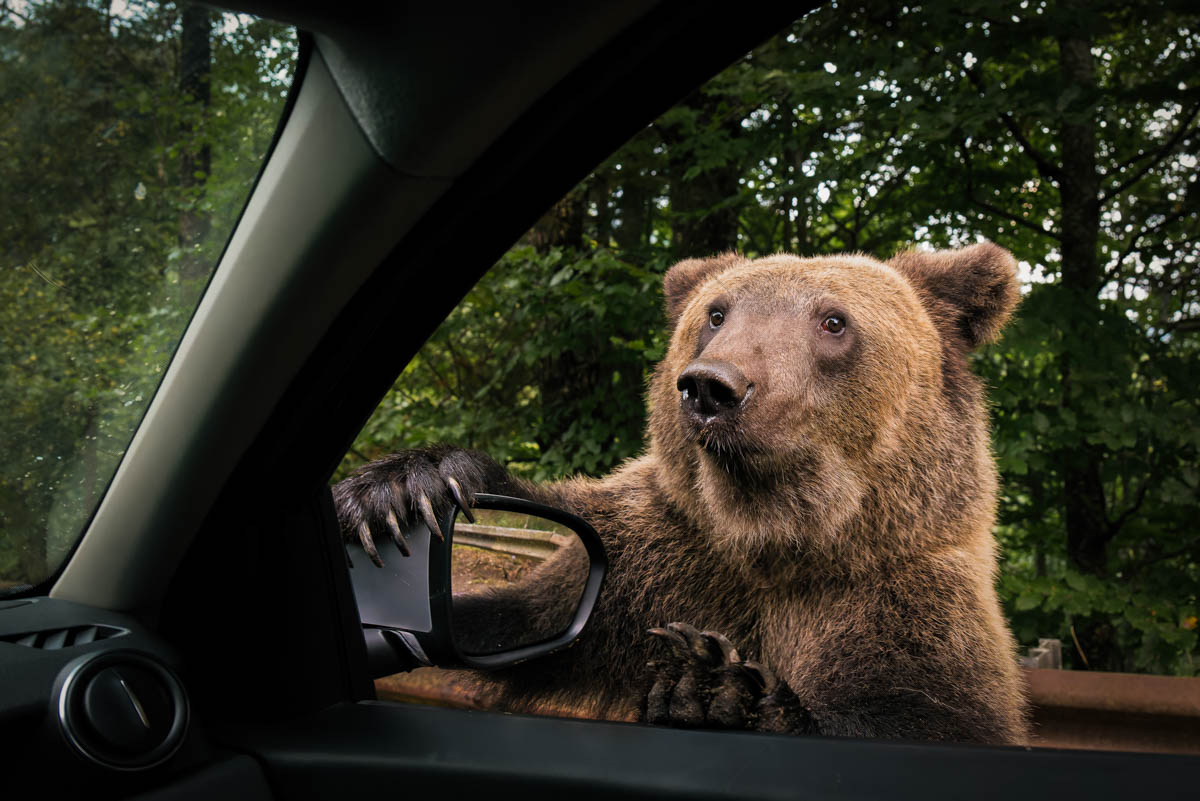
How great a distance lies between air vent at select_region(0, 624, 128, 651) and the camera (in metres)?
0.99

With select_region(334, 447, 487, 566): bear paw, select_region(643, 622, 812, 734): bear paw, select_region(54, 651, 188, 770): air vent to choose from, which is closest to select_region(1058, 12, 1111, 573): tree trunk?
select_region(643, 622, 812, 734): bear paw

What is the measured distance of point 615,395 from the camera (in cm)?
242

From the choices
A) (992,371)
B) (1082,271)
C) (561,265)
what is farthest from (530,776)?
(561,265)

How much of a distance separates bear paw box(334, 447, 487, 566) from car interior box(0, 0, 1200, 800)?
11.9 inches

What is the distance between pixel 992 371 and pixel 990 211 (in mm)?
596

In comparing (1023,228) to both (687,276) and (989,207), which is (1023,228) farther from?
(687,276)

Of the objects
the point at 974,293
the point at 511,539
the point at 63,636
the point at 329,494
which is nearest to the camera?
the point at 63,636

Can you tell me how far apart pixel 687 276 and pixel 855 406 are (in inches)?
21.9

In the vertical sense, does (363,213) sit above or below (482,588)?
above

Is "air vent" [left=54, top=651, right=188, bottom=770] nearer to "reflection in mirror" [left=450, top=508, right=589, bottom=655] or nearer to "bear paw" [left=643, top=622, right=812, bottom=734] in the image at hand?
"bear paw" [left=643, top=622, right=812, bottom=734]

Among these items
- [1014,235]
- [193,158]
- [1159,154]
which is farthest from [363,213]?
[1159,154]

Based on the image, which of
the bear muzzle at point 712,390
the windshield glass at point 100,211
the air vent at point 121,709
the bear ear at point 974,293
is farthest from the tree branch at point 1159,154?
the air vent at point 121,709

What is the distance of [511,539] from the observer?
203cm

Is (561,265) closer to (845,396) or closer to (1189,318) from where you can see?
(845,396)
